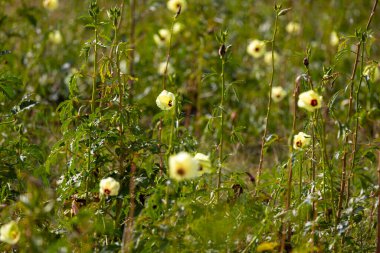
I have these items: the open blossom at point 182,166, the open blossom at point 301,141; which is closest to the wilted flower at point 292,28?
the open blossom at point 301,141

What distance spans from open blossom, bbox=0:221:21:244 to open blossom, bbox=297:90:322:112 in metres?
0.88

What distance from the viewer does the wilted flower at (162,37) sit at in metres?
4.43

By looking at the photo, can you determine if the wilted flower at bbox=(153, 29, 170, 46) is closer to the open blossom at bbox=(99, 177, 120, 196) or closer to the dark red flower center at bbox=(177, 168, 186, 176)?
the open blossom at bbox=(99, 177, 120, 196)

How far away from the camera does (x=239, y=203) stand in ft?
7.56

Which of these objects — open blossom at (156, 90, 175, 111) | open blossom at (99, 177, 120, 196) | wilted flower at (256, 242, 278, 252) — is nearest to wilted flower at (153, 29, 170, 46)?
open blossom at (156, 90, 175, 111)

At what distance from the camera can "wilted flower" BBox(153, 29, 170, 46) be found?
4434 mm

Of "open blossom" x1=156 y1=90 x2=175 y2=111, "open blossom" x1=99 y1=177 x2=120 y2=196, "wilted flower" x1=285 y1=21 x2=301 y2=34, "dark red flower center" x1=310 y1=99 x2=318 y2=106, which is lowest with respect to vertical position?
"open blossom" x1=99 y1=177 x2=120 y2=196

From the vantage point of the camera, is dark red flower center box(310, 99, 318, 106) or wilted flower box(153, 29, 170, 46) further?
wilted flower box(153, 29, 170, 46)

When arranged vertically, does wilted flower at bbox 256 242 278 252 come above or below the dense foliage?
below

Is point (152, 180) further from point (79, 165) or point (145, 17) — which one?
point (145, 17)

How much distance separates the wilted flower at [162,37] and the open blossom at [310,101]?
2.32 m

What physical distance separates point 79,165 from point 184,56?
237cm

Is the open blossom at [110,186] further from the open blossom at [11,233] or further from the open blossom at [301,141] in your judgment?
the open blossom at [301,141]

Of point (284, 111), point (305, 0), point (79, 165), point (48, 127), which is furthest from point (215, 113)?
point (305, 0)
